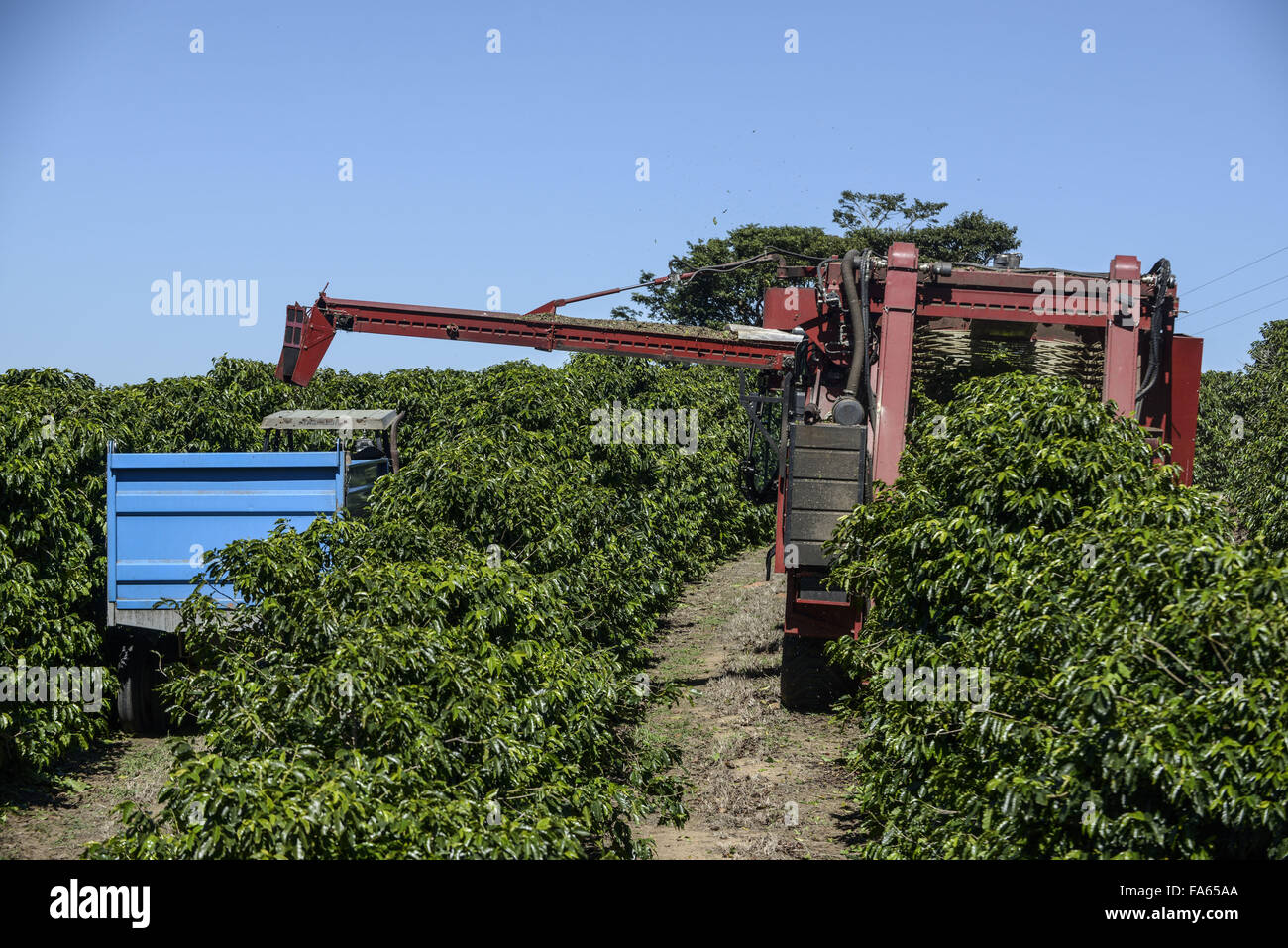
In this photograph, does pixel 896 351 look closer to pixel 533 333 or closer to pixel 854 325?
pixel 854 325

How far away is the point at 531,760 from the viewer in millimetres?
6266

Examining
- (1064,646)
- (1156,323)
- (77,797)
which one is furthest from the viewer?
(77,797)

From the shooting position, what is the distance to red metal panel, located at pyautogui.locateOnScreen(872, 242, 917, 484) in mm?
10211

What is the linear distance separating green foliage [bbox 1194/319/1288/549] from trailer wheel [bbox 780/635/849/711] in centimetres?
542

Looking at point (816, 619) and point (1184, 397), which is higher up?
point (1184, 397)

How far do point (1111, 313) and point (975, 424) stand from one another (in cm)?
301

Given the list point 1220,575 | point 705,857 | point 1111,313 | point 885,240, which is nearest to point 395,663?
point 705,857

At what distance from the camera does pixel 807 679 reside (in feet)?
41.7

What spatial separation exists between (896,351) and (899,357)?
6 centimetres

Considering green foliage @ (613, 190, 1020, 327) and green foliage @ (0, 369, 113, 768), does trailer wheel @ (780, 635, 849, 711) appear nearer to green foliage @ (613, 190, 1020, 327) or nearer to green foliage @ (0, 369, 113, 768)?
green foliage @ (0, 369, 113, 768)

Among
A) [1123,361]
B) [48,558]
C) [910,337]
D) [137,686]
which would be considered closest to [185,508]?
[48,558]

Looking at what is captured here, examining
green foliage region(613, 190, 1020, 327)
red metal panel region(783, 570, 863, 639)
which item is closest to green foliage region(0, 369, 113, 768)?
red metal panel region(783, 570, 863, 639)

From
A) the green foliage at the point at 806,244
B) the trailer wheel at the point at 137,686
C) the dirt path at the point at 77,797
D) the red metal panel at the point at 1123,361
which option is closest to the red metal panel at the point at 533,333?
the trailer wheel at the point at 137,686
